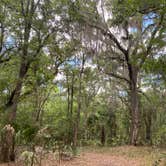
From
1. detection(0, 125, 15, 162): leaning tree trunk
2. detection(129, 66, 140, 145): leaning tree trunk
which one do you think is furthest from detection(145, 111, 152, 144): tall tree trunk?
detection(0, 125, 15, 162): leaning tree trunk

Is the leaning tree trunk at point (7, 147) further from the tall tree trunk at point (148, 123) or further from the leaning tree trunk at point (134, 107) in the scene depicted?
the tall tree trunk at point (148, 123)

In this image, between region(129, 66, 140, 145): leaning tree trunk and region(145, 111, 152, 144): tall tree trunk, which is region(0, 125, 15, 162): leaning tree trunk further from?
region(145, 111, 152, 144): tall tree trunk

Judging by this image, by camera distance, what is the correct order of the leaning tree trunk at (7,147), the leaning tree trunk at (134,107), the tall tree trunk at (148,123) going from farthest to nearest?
the tall tree trunk at (148,123), the leaning tree trunk at (134,107), the leaning tree trunk at (7,147)

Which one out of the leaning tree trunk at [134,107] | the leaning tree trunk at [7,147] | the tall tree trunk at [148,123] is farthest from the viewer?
the tall tree trunk at [148,123]

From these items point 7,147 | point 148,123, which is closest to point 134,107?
point 148,123

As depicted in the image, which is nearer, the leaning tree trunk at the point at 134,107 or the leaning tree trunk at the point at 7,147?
the leaning tree trunk at the point at 7,147

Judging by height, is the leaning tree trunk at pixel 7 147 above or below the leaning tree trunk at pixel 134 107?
below

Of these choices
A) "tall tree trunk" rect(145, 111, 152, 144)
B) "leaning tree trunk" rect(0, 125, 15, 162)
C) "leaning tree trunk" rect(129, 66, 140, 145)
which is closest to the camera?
"leaning tree trunk" rect(0, 125, 15, 162)

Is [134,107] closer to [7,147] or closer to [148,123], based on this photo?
[148,123]

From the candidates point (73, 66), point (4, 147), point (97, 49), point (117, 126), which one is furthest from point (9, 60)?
point (117, 126)

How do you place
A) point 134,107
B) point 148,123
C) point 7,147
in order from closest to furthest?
point 7,147 < point 134,107 < point 148,123

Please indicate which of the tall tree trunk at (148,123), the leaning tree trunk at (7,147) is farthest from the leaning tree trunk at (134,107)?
the leaning tree trunk at (7,147)

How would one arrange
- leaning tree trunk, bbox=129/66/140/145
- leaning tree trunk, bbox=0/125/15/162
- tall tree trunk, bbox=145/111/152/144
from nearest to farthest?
leaning tree trunk, bbox=0/125/15/162 → leaning tree trunk, bbox=129/66/140/145 → tall tree trunk, bbox=145/111/152/144

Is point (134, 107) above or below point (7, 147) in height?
above
